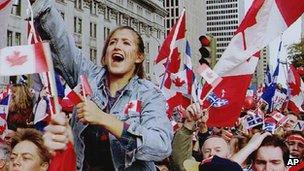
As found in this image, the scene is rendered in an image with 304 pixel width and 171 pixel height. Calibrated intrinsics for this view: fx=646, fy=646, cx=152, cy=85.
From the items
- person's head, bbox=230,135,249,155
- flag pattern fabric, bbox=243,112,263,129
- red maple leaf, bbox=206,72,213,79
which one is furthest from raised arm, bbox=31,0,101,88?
flag pattern fabric, bbox=243,112,263,129

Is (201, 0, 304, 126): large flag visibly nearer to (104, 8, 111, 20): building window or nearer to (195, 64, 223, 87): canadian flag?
(195, 64, 223, 87): canadian flag

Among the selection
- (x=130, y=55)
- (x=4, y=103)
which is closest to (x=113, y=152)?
(x=130, y=55)

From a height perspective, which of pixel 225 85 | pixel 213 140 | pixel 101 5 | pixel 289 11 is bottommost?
pixel 213 140

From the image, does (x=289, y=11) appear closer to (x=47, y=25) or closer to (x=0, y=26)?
(x=0, y=26)

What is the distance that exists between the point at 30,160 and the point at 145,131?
744 mm

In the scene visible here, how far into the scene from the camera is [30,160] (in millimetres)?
3154

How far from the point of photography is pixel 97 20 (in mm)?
50344

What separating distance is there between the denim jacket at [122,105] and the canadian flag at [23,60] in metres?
0.10

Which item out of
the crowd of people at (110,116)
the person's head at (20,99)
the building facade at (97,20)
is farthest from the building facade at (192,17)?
the crowd of people at (110,116)

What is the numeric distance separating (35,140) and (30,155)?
88 millimetres

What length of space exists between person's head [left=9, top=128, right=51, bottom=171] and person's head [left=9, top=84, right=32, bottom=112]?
2.28 m

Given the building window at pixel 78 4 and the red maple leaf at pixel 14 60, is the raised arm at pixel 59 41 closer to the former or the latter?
the red maple leaf at pixel 14 60

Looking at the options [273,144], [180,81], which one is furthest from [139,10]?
[273,144]

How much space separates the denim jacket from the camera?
2.69 metres
